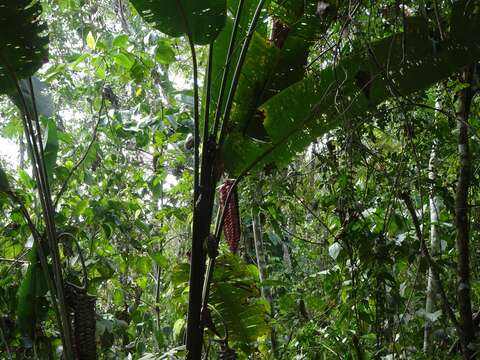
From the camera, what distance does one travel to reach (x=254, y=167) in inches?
88.2

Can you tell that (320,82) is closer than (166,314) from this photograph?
Yes

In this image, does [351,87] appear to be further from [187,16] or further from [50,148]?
[50,148]

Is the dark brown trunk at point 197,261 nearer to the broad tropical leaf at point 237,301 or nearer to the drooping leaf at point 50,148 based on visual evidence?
the broad tropical leaf at point 237,301

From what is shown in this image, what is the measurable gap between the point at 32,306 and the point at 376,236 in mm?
1547

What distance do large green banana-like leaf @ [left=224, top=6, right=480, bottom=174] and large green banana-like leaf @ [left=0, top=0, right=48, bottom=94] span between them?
2.84ft

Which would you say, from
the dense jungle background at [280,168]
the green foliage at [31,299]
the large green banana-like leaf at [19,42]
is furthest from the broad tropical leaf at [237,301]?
the large green banana-like leaf at [19,42]

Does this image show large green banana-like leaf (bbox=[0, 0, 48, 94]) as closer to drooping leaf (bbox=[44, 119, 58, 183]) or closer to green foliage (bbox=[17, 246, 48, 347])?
drooping leaf (bbox=[44, 119, 58, 183])

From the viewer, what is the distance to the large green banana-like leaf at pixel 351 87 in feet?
6.10

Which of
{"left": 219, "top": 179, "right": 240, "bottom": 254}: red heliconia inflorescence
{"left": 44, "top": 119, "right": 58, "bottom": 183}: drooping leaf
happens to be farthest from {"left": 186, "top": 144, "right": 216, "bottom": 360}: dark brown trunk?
{"left": 44, "top": 119, "right": 58, "bottom": 183}: drooping leaf

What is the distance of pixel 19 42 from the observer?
6.33 feet

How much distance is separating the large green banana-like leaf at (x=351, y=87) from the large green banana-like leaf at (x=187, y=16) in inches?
17.3

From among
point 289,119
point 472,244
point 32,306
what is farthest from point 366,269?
point 32,306

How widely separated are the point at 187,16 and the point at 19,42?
2.21ft

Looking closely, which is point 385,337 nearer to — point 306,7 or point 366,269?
point 366,269
